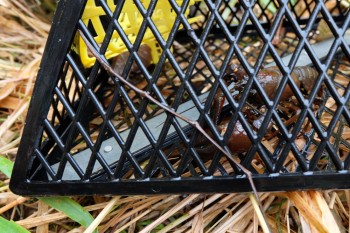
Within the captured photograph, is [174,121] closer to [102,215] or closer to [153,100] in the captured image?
[153,100]

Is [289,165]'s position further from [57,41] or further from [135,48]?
[57,41]

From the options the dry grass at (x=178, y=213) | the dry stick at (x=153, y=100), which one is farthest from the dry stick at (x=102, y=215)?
the dry stick at (x=153, y=100)

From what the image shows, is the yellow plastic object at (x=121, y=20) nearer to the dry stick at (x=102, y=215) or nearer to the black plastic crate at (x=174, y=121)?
the black plastic crate at (x=174, y=121)

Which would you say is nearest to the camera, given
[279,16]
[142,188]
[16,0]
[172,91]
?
[279,16]

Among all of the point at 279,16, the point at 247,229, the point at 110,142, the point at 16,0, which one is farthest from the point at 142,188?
the point at 16,0

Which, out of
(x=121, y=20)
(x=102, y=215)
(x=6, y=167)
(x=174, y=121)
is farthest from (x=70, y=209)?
(x=121, y=20)

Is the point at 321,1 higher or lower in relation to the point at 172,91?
higher

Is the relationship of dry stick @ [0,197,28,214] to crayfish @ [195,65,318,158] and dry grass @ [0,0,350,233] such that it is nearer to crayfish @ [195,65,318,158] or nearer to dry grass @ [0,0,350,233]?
dry grass @ [0,0,350,233]
